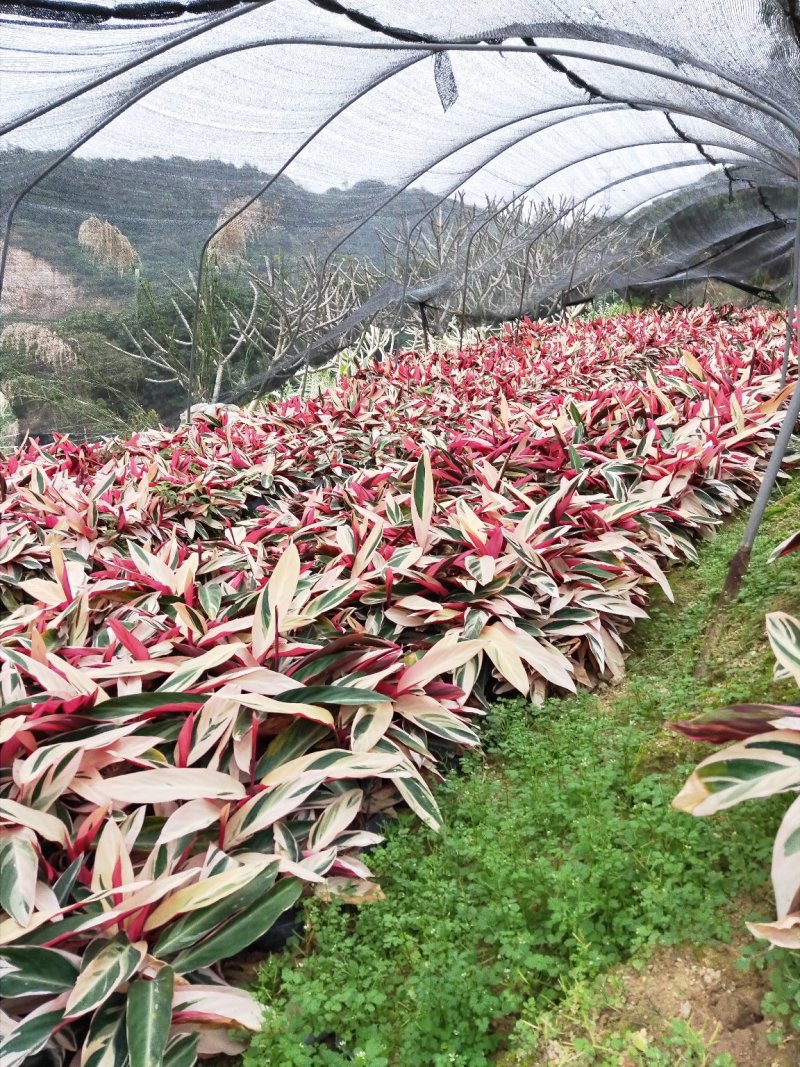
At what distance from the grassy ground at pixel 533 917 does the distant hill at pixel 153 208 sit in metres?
3.46

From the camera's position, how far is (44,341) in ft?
15.3

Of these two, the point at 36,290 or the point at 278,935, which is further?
the point at 36,290

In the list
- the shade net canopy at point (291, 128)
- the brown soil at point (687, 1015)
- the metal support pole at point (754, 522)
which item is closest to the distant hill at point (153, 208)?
the shade net canopy at point (291, 128)

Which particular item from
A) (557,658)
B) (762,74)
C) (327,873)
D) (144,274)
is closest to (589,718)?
(557,658)

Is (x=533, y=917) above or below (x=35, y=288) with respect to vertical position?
below

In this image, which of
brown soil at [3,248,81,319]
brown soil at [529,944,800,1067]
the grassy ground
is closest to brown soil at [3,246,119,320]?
brown soil at [3,248,81,319]

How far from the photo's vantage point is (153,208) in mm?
4547

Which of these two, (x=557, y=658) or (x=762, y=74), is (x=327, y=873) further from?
(x=762, y=74)

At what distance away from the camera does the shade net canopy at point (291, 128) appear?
10.0 ft

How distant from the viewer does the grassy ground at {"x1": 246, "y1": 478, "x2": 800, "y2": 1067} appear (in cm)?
110

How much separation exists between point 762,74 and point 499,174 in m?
5.14

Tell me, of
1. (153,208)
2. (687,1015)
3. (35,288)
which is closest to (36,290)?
(35,288)

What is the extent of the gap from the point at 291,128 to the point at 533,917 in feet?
15.1

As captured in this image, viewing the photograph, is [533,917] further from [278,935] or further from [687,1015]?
[278,935]
